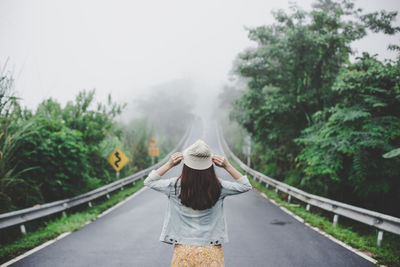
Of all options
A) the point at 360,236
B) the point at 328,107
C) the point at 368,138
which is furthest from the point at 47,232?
the point at 328,107

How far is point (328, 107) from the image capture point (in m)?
11.4

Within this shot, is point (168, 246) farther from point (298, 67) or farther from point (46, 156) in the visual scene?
point (298, 67)

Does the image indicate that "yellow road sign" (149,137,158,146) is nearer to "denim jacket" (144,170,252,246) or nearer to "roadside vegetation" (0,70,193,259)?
"roadside vegetation" (0,70,193,259)

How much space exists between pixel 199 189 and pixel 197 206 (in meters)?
0.16

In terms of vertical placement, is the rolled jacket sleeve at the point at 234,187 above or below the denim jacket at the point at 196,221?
above

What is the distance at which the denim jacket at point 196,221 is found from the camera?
256cm

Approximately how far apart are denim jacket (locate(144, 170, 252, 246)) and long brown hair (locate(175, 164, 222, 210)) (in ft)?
0.35

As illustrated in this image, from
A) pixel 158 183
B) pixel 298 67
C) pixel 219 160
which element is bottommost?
pixel 158 183

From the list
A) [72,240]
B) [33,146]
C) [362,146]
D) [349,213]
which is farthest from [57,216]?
[362,146]

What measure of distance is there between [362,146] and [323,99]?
5.10 m

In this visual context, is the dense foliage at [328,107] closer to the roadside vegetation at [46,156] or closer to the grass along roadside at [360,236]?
the grass along roadside at [360,236]

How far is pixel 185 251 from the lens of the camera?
2.53 meters

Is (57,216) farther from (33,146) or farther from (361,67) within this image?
(361,67)

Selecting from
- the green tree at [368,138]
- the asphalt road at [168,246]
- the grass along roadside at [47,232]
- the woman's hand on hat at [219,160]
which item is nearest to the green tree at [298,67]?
the green tree at [368,138]
